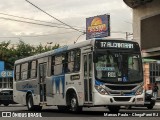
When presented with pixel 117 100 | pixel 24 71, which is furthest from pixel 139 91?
pixel 24 71

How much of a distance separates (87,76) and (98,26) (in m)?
40.4

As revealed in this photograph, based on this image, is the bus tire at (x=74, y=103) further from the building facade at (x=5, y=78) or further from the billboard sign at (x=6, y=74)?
the building facade at (x=5, y=78)

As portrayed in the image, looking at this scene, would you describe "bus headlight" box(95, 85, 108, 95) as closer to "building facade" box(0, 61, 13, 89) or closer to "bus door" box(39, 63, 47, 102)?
"bus door" box(39, 63, 47, 102)

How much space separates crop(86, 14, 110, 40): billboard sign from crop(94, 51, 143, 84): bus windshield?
38.0 meters

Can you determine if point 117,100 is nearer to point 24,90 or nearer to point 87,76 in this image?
point 87,76

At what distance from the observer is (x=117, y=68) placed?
18.3 m

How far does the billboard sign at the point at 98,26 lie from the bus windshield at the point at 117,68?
3805 cm

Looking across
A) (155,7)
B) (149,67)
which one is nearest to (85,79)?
(155,7)

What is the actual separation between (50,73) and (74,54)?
261 cm

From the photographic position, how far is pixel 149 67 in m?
59.0

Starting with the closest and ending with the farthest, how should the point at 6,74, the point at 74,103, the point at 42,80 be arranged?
the point at 74,103 → the point at 42,80 → the point at 6,74

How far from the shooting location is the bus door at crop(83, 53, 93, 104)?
60.3 ft

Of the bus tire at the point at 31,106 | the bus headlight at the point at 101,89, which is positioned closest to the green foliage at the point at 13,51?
the bus tire at the point at 31,106

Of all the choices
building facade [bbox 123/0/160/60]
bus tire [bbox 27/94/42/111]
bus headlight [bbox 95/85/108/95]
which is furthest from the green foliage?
bus headlight [bbox 95/85/108/95]
